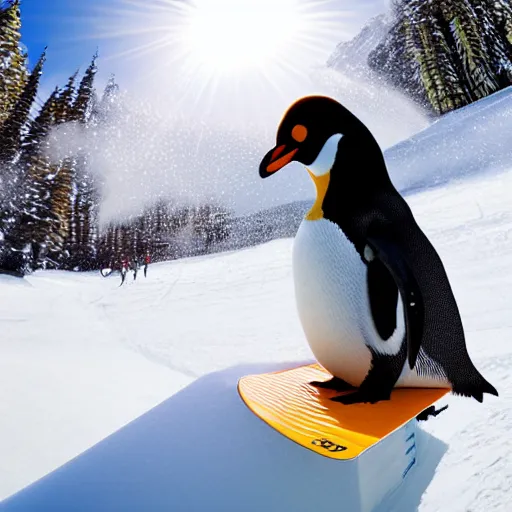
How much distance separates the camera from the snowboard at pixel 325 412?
94 centimetres

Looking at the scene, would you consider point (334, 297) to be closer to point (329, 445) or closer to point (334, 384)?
point (334, 384)

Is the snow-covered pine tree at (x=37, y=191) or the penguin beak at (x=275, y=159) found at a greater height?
the snow-covered pine tree at (x=37, y=191)

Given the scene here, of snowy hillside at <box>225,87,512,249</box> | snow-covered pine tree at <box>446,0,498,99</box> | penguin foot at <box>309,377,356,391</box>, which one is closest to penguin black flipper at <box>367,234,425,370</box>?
penguin foot at <box>309,377,356,391</box>

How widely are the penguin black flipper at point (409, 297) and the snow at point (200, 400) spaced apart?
0.39 m

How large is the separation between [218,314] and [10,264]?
8.17 metres

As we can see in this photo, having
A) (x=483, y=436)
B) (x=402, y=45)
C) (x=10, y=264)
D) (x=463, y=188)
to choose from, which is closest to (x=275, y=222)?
(x=463, y=188)

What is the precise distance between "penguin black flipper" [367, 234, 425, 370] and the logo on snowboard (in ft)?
1.24

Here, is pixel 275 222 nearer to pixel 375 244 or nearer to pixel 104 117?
pixel 104 117

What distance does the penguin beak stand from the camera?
1.38 m

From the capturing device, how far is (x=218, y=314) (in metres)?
5.53

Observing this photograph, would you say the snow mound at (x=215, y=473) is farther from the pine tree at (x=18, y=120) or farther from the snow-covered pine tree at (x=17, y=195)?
the pine tree at (x=18, y=120)

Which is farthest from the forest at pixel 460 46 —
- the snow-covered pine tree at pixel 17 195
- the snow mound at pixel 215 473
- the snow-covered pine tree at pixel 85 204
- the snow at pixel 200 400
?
the snow mound at pixel 215 473

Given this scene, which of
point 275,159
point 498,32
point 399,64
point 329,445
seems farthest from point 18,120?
point 399,64

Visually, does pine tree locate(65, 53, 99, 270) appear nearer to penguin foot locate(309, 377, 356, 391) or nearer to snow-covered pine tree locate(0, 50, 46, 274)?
snow-covered pine tree locate(0, 50, 46, 274)
